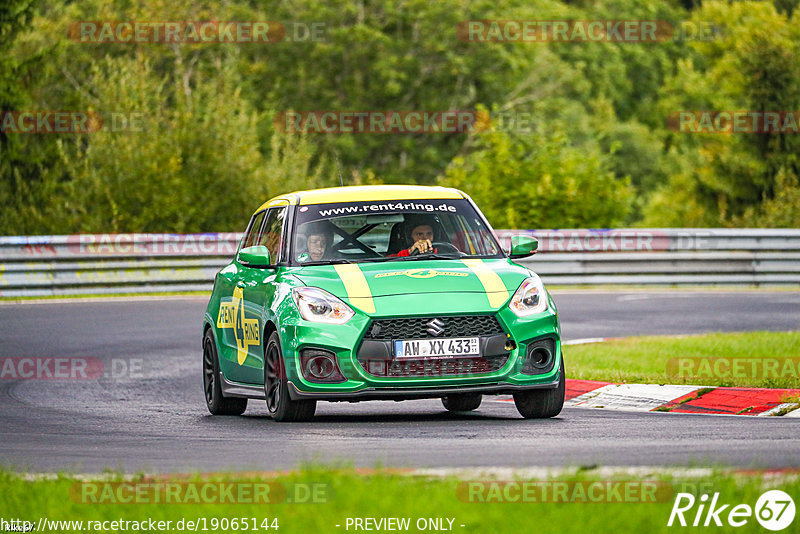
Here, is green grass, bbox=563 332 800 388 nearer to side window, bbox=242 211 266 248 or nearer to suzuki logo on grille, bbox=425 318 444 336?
side window, bbox=242 211 266 248

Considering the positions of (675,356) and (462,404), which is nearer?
(462,404)

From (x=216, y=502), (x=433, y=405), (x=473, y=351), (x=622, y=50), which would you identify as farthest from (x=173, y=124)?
(x=622, y=50)

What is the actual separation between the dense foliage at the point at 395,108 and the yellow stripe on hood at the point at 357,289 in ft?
10.9

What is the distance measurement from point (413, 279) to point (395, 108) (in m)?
50.5

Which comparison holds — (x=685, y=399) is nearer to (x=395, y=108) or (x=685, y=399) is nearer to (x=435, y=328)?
(x=435, y=328)

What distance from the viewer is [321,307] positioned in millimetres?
9914

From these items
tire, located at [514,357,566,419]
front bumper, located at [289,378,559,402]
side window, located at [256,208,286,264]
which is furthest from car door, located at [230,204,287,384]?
tire, located at [514,357,566,419]

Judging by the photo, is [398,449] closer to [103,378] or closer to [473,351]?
[473,351]

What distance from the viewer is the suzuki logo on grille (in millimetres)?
9742

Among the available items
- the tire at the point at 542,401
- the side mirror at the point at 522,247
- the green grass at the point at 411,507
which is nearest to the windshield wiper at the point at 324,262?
the side mirror at the point at 522,247

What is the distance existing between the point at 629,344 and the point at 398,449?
809cm

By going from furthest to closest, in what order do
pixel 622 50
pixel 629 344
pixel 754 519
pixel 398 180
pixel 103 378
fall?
pixel 622 50 < pixel 398 180 < pixel 629 344 < pixel 103 378 < pixel 754 519

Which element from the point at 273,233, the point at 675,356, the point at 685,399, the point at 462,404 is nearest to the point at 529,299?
the point at 462,404

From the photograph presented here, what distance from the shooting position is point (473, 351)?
981cm
